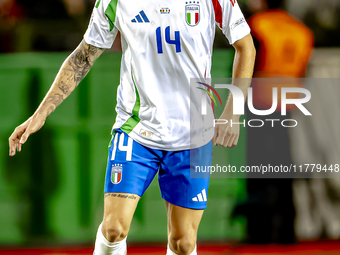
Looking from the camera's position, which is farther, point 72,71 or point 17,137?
point 72,71

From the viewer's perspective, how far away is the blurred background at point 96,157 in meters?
3.45

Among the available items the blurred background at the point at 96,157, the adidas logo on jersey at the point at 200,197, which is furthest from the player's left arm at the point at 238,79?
the blurred background at the point at 96,157

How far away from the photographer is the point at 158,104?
190 centimetres

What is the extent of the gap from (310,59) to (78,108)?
7.06ft

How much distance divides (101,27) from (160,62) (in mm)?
371

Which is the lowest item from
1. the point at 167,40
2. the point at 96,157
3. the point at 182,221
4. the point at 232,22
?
the point at 96,157

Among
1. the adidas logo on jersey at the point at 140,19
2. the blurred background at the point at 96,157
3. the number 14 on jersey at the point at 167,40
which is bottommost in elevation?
the blurred background at the point at 96,157

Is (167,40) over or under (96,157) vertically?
over

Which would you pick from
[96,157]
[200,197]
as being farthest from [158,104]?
[96,157]

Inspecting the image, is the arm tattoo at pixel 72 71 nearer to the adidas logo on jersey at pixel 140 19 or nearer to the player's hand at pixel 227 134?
the adidas logo on jersey at pixel 140 19

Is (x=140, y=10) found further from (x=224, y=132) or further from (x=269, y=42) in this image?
(x=269, y=42)

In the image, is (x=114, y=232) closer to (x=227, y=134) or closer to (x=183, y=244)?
(x=183, y=244)

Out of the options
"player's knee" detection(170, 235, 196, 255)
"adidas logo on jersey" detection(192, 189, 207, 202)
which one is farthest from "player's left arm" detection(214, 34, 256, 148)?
"player's knee" detection(170, 235, 196, 255)

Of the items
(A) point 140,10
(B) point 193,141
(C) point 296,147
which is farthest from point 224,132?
(C) point 296,147
